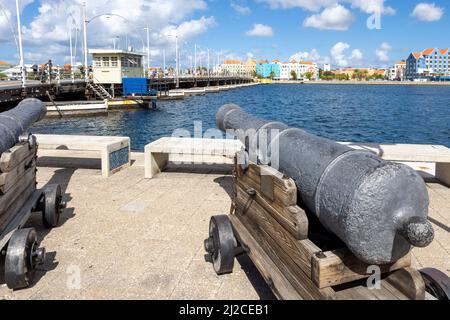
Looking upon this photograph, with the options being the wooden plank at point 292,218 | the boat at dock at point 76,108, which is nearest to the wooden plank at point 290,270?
the wooden plank at point 292,218

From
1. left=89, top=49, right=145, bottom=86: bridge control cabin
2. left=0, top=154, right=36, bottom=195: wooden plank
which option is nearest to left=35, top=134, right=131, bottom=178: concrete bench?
left=0, top=154, right=36, bottom=195: wooden plank

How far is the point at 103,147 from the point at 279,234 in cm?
527

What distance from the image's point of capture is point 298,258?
9.17 ft

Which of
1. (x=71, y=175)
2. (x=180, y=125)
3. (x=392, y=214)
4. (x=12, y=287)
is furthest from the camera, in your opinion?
(x=180, y=125)

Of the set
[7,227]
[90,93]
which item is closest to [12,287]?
[7,227]

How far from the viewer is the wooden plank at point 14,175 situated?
389cm

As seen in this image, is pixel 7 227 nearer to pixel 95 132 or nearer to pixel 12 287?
pixel 12 287

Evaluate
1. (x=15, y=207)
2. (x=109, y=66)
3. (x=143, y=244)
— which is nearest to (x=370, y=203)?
(x=143, y=244)

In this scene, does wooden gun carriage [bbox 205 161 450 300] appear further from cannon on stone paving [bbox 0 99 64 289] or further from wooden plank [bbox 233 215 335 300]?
cannon on stone paving [bbox 0 99 64 289]

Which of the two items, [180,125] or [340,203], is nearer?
[340,203]

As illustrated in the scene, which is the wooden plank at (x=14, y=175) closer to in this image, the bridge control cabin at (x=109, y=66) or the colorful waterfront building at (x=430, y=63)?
the bridge control cabin at (x=109, y=66)

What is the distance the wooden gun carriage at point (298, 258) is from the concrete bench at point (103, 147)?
171 inches
